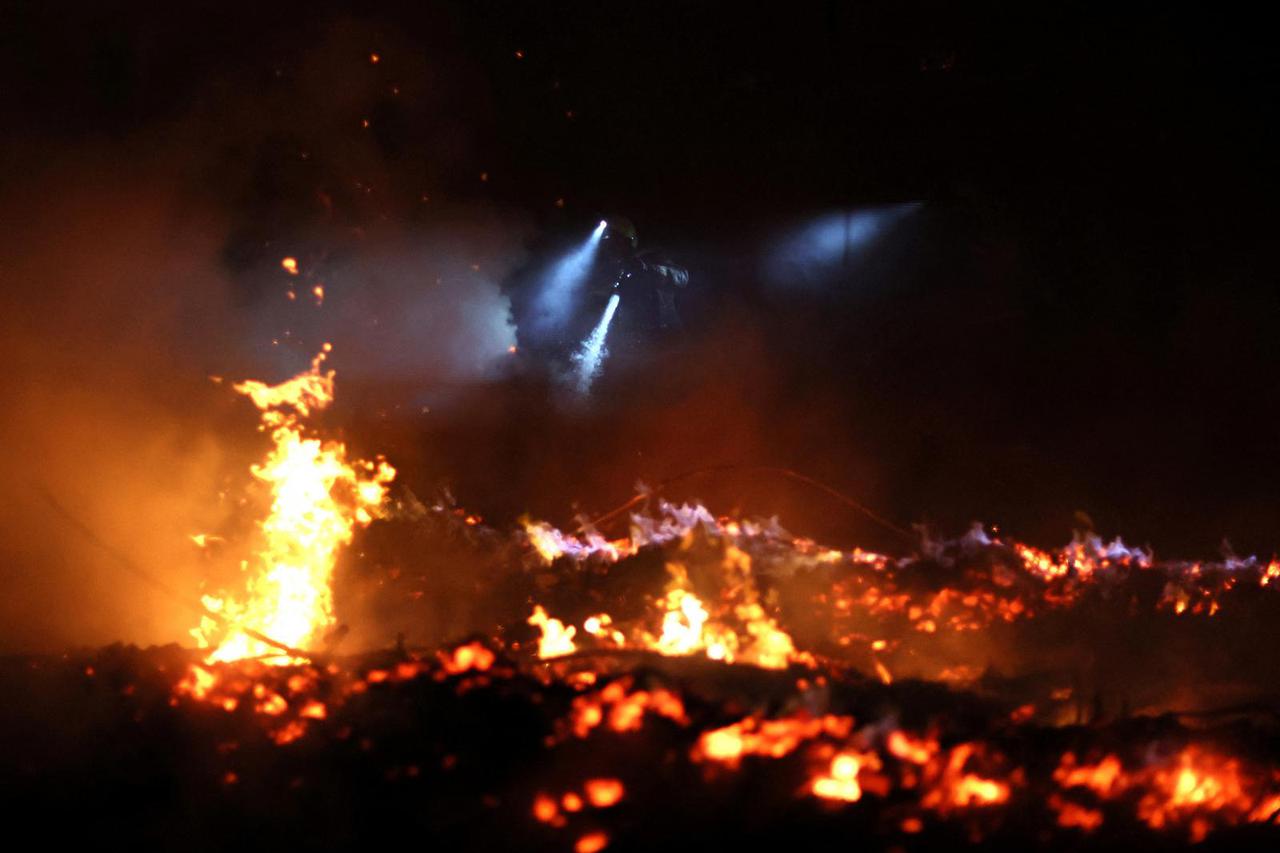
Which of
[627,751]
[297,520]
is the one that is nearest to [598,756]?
[627,751]

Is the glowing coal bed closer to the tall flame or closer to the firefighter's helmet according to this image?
the tall flame

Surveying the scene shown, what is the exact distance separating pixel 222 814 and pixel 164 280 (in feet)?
14.3

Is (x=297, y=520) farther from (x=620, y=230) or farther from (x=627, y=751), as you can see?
(x=620, y=230)

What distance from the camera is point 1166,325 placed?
939 centimetres

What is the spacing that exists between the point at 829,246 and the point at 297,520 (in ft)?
19.1

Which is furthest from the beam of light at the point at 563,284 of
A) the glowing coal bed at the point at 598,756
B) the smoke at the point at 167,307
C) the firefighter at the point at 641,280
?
the glowing coal bed at the point at 598,756

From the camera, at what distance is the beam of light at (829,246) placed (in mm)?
9008

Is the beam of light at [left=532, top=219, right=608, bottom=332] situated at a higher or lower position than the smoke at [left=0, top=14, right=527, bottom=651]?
higher

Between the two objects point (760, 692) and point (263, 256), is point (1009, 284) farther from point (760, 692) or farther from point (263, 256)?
point (760, 692)

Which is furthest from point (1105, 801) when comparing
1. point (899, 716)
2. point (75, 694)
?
point (75, 694)

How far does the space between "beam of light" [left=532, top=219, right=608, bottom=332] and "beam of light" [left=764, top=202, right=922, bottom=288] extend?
1840 millimetres

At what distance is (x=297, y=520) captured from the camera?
6.05 metres

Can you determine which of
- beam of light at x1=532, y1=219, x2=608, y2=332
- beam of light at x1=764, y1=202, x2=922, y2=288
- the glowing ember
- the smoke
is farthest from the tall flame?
beam of light at x1=764, y1=202, x2=922, y2=288

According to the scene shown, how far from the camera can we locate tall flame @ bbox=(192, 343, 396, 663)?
5672mm
